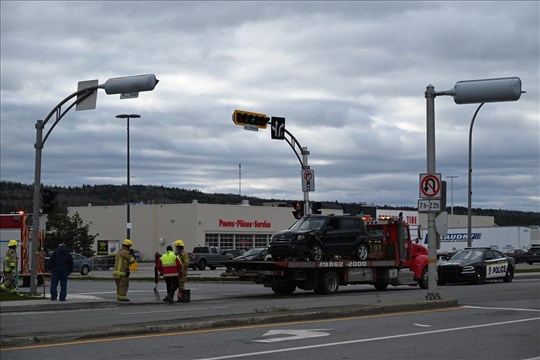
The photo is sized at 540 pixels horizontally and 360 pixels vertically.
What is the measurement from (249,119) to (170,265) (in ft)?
25.3

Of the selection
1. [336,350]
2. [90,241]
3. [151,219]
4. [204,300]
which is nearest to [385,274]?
[204,300]

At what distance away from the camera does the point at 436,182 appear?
21.6 meters

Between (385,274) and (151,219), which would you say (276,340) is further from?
(151,219)

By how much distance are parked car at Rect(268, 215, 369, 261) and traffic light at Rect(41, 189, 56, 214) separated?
7030 mm

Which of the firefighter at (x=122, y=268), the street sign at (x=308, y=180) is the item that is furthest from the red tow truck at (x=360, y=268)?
the street sign at (x=308, y=180)

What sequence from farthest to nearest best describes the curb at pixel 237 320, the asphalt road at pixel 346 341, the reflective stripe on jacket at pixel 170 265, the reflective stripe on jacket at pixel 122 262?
the reflective stripe on jacket at pixel 170 265 < the reflective stripe on jacket at pixel 122 262 < the curb at pixel 237 320 < the asphalt road at pixel 346 341

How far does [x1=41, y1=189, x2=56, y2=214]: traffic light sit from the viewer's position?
2528 cm

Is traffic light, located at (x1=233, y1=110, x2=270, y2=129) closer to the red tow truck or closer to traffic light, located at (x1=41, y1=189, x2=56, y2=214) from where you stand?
the red tow truck

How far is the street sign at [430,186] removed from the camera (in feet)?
70.7

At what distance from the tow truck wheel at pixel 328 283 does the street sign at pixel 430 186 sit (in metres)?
6.35

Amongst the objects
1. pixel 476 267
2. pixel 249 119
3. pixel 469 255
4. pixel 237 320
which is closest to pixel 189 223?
pixel 469 255

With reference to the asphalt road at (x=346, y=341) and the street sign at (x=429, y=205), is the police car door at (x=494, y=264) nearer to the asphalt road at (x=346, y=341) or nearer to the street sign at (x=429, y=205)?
the street sign at (x=429, y=205)

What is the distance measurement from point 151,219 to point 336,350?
74.1 meters

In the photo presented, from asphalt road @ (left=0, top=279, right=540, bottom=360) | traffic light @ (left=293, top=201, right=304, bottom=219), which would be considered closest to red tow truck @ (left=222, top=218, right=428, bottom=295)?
traffic light @ (left=293, top=201, right=304, bottom=219)
